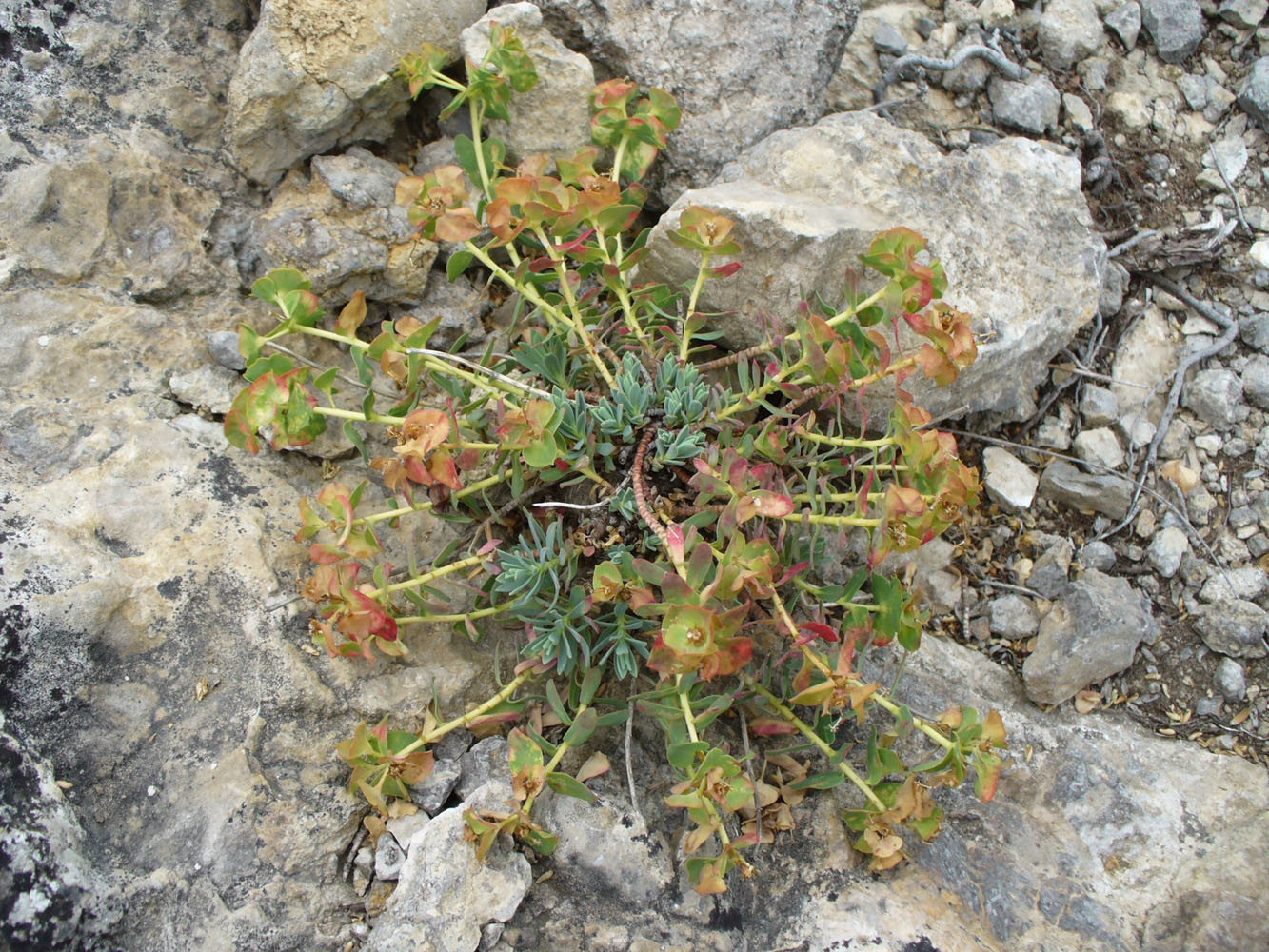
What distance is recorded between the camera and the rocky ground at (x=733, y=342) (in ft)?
6.94

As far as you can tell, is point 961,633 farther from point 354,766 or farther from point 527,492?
point 354,766

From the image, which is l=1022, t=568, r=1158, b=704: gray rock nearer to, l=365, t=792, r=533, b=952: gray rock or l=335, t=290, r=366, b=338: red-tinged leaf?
l=365, t=792, r=533, b=952: gray rock

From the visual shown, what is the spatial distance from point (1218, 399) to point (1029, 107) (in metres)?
1.32

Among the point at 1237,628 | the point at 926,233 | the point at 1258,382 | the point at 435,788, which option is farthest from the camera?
the point at 1258,382

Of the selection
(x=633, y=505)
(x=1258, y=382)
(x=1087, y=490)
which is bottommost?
(x=1087, y=490)

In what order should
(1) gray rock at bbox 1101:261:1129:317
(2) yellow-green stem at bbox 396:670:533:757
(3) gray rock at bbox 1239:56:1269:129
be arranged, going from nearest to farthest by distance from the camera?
(2) yellow-green stem at bbox 396:670:533:757, (1) gray rock at bbox 1101:261:1129:317, (3) gray rock at bbox 1239:56:1269:129

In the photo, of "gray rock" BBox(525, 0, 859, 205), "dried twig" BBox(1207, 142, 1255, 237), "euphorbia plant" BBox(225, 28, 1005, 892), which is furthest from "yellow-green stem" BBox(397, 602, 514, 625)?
"dried twig" BBox(1207, 142, 1255, 237)

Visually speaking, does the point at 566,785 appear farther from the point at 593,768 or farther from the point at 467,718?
the point at 467,718

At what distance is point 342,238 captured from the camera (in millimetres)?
2832

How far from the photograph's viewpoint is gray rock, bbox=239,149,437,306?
110 inches

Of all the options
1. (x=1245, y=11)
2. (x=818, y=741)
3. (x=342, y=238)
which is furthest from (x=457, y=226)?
(x=1245, y=11)

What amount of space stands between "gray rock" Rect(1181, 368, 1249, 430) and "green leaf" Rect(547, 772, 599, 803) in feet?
8.21

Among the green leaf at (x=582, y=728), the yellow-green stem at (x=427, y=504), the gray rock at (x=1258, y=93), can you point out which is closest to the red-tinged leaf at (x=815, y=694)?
the green leaf at (x=582, y=728)

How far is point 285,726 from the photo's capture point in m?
2.27
